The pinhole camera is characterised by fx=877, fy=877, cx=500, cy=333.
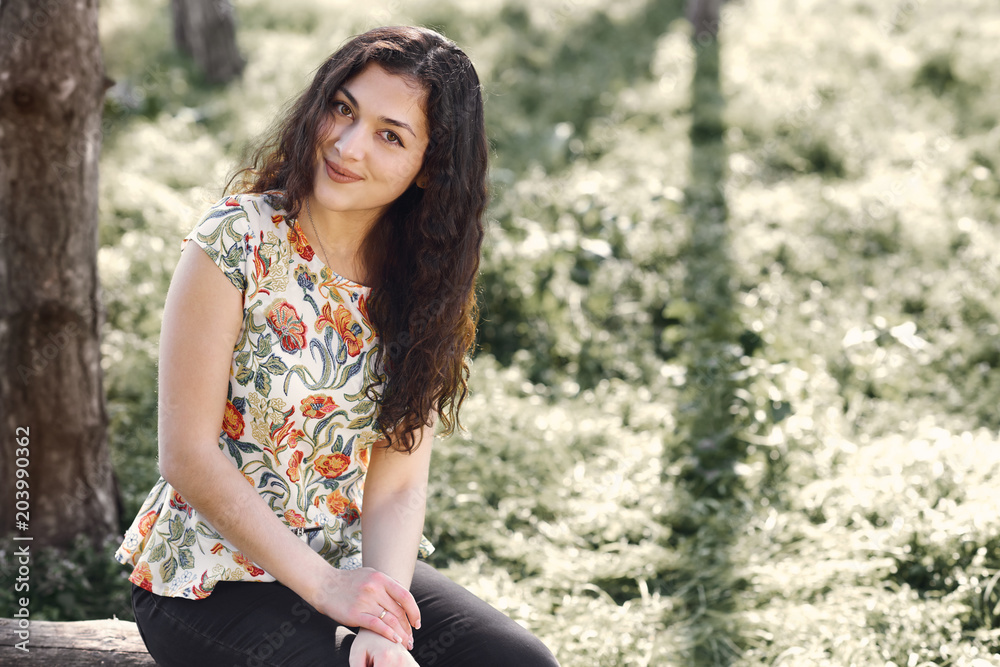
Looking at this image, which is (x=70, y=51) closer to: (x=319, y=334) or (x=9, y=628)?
(x=319, y=334)

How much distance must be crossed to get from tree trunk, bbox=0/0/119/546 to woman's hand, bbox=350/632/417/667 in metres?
1.53

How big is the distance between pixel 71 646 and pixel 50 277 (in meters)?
1.11

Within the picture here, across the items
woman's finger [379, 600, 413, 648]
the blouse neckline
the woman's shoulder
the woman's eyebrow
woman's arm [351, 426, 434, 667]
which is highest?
the woman's eyebrow

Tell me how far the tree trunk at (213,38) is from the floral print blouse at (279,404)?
7.06m

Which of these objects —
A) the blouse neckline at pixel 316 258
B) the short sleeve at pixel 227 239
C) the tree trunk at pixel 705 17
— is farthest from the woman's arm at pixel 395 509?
the tree trunk at pixel 705 17

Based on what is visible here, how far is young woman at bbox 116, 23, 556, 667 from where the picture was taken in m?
1.79

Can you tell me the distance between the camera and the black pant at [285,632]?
1.77 metres

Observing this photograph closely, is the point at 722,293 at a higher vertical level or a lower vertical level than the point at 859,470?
higher

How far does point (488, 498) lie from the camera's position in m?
3.50

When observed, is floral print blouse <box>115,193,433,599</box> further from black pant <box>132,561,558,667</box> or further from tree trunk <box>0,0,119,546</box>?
tree trunk <box>0,0,119,546</box>

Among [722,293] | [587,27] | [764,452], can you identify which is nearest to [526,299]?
[722,293]

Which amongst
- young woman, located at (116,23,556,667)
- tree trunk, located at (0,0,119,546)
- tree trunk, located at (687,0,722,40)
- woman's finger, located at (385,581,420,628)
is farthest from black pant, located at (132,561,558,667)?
tree trunk, located at (687,0,722,40)

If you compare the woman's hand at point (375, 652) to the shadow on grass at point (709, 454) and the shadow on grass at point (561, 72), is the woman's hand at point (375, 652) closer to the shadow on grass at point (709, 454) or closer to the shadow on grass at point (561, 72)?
the shadow on grass at point (709, 454)

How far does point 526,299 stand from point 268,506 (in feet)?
9.56
